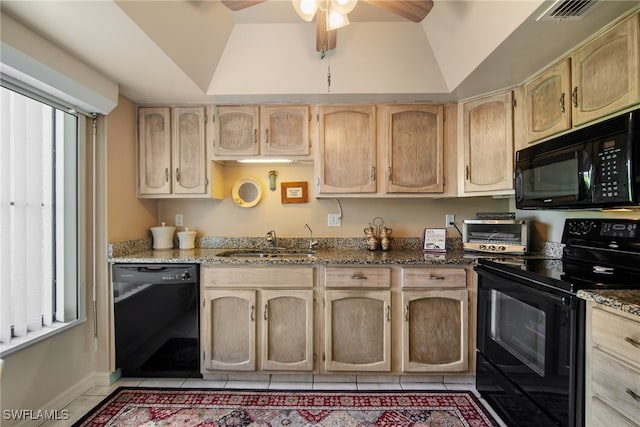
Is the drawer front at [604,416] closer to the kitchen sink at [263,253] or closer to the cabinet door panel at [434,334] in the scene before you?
the cabinet door panel at [434,334]

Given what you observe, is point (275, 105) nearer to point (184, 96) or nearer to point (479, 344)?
point (184, 96)

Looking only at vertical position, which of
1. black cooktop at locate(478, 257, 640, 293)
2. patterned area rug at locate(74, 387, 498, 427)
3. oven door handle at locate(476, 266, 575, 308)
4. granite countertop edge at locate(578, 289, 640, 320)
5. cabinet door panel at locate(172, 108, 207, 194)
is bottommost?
patterned area rug at locate(74, 387, 498, 427)

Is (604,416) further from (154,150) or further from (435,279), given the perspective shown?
(154,150)

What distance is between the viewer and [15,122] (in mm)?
1548

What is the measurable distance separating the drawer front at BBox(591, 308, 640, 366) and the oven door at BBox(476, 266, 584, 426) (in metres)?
0.08

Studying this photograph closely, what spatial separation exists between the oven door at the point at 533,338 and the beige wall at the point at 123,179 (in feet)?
8.28

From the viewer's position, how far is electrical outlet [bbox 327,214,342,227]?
2.58m

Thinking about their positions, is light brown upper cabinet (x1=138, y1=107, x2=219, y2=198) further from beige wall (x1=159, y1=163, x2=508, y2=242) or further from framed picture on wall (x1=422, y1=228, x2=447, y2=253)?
framed picture on wall (x1=422, y1=228, x2=447, y2=253)

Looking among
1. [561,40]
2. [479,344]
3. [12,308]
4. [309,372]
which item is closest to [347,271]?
[309,372]

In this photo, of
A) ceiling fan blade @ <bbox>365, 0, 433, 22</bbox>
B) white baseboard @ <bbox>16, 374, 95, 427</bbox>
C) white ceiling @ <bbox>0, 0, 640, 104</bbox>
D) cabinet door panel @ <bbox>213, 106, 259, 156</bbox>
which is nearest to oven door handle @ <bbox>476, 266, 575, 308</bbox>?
white ceiling @ <bbox>0, 0, 640, 104</bbox>

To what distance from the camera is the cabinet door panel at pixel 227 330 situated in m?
2.01

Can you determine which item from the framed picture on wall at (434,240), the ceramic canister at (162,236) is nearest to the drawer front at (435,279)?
the framed picture on wall at (434,240)

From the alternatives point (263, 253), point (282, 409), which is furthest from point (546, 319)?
point (263, 253)

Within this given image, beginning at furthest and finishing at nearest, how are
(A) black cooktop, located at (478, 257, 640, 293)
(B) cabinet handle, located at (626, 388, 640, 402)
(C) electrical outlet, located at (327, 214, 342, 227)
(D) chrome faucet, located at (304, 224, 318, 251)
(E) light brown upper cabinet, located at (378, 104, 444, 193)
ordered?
(C) electrical outlet, located at (327, 214, 342, 227) → (D) chrome faucet, located at (304, 224, 318, 251) → (E) light brown upper cabinet, located at (378, 104, 444, 193) → (A) black cooktop, located at (478, 257, 640, 293) → (B) cabinet handle, located at (626, 388, 640, 402)
